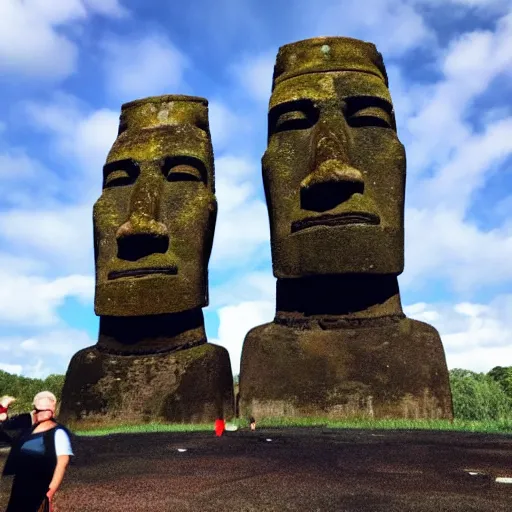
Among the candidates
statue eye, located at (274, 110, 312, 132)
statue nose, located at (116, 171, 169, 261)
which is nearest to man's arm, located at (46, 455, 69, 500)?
statue nose, located at (116, 171, 169, 261)

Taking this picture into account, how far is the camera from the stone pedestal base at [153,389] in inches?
427

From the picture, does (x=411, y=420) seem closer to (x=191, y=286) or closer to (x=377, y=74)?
(x=191, y=286)

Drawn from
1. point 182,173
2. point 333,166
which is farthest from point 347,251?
point 182,173

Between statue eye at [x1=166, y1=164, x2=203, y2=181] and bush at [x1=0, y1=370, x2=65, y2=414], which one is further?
bush at [x1=0, y1=370, x2=65, y2=414]

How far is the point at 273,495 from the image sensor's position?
4578 millimetres

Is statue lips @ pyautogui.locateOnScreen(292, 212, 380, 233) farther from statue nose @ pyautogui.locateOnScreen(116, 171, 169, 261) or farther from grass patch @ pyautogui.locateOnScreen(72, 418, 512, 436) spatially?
grass patch @ pyautogui.locateOnScreen(72, 418, 512, 436)

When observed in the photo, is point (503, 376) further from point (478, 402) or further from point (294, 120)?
point (294, 120)

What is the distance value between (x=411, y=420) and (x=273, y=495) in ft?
18.1

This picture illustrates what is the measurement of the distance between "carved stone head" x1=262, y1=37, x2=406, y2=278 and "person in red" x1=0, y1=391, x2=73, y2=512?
6.93 m

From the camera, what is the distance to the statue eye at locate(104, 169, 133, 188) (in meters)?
12.5

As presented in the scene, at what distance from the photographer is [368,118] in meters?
11.4

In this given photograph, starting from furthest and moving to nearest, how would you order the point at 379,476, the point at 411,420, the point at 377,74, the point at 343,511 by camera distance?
the point at 377,74, the point at 411,420, the point at 379,476, the point at 343,511

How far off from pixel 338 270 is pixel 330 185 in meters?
1.31

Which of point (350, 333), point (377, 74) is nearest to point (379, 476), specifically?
point (350, 333)
